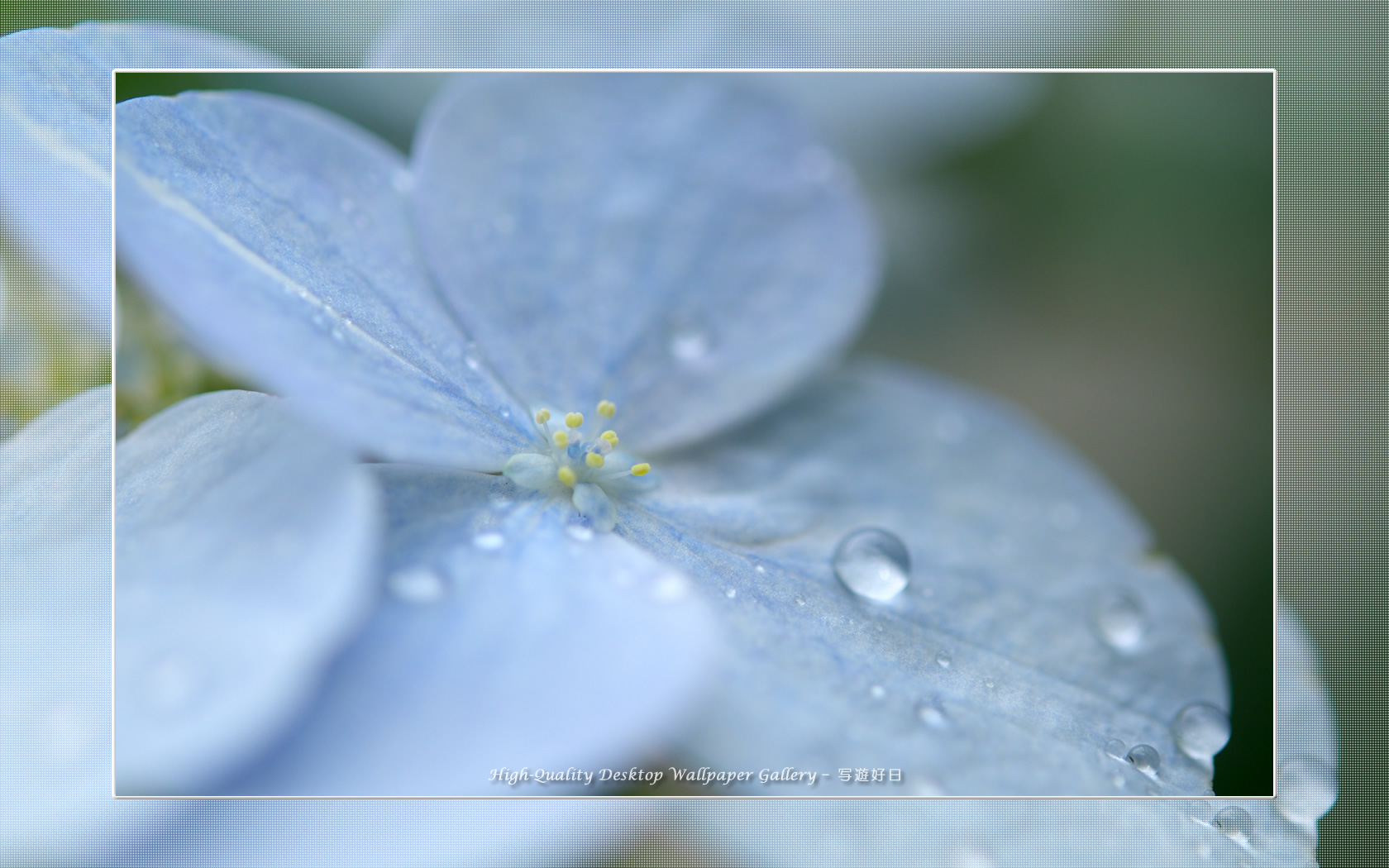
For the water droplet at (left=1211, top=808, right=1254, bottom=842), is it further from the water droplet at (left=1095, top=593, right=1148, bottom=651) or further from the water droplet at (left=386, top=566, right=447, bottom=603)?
the water droplet at (left=386, top=566, right=447, bottom=603)

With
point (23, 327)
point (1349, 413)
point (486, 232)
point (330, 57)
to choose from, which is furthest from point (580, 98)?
point (1349, 413)

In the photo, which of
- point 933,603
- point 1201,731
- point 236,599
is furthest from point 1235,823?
point 236,599

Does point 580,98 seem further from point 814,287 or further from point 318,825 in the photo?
point 318,825

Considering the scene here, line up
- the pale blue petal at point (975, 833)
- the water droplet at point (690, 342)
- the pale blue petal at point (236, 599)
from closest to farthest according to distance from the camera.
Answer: the pale blue petal at point (236, 599) < the pale blue petal at point (975, 833) < the water droplet at point (690, 342)

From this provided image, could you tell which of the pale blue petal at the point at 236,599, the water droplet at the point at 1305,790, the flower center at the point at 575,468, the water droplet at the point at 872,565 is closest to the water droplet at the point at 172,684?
the pale blue petal at the point at 236,599

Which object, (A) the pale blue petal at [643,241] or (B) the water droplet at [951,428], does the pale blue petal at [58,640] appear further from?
(B) the water droplet at [951,428]

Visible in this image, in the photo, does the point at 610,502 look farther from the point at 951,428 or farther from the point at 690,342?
the point at 951,428

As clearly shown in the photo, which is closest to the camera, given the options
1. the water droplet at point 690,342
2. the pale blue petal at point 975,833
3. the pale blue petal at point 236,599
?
the pale blue petal at point 236,599
